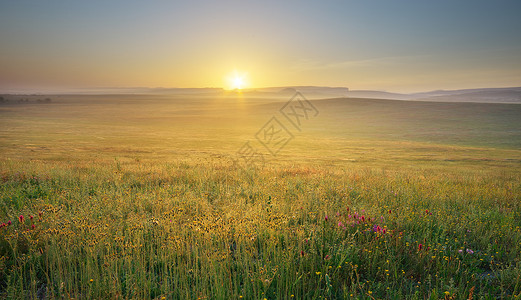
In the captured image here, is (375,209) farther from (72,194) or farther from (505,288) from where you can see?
(72,194)

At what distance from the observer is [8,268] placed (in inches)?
163

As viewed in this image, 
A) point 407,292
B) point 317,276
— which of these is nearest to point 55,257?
point 317,276

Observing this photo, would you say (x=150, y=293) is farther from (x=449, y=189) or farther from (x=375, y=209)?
(x=449, y=189)

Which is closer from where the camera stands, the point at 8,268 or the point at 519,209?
the point at 8,268

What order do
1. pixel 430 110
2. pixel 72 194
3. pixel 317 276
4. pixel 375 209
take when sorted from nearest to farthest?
pixel 317 276, pixel 375 209, pixel 72 194, pixel 430 110

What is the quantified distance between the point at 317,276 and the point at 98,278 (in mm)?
2971

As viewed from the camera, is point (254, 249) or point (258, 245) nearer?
point (254, 249)

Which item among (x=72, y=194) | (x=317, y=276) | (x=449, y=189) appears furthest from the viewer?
(x=449, y=189)

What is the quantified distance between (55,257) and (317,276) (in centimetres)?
393

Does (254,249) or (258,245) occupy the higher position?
(254,249)

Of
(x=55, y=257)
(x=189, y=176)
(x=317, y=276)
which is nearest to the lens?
(x=317, y=276)

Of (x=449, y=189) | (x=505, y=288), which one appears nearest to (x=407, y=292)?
(x=505, y=288)

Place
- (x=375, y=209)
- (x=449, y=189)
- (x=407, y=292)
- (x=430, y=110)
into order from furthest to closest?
(x=430, y=110) < (x=449, y=189) < (x=375, y=209) < (x=407, y=292)

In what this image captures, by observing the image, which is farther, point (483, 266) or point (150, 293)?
point (483, 266)
